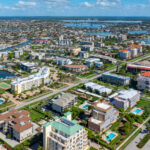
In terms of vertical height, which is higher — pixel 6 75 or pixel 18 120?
pixel 18 120

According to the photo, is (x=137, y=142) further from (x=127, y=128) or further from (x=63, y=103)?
(x=63, y=103)

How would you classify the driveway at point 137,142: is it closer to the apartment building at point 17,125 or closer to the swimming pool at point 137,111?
the swimming pool at point 137,111

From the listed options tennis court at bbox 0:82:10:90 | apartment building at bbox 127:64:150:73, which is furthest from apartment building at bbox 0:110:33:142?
apartment building at bbox 127:64:150:73

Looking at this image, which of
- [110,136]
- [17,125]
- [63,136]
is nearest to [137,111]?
[110,136]

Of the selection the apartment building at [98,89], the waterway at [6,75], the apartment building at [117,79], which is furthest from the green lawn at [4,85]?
the apartment building at [117,79]

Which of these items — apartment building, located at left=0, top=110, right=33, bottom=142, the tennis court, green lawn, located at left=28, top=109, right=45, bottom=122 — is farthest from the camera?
the tennis court

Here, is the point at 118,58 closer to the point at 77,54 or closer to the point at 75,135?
the point at 77,54

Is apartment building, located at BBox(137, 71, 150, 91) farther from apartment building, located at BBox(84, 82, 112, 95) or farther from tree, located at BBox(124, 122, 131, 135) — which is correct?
tree, located at BBox(124, 122, 131, 135)

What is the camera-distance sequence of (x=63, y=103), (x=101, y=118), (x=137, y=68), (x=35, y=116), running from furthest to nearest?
(x=137, y=68) < (x=63, y=103) < (x=35, y=116) < (x=101, y=118)
